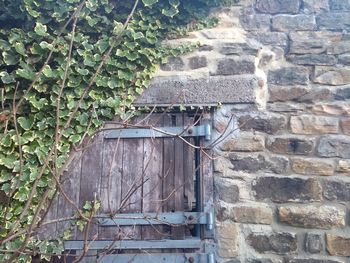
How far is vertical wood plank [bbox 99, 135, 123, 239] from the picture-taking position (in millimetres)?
2514

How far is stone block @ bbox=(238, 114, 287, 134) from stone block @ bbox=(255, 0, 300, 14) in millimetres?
829

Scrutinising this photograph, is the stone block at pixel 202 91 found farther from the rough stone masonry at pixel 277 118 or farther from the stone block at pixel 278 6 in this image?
the stone block at pixel 278 6

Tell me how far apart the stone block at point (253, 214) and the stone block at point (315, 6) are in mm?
1479

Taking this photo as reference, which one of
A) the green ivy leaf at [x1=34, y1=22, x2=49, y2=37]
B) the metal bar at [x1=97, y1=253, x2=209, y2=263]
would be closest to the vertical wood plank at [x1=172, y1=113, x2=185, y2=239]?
the metal bar at [x1=97, y1=253, x2=209, y2=263]

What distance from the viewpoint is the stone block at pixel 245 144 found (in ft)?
8.50

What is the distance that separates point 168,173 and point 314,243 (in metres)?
1.01

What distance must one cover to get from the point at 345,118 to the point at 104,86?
5.31 ft

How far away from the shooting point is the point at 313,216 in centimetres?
244

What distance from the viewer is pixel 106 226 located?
251 cm

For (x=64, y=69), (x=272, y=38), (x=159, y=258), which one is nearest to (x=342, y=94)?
(x=272, y=38)

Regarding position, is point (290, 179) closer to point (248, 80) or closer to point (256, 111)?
point (256, 111)

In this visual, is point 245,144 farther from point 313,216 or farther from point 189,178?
point 313,216

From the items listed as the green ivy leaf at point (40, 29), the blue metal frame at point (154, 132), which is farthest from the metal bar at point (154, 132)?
the green ivy leaf at point (40, 29)

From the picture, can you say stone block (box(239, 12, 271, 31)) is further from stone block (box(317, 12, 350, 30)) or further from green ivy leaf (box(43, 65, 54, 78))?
green ivy leaf (box(43, 65, 54, 78))
